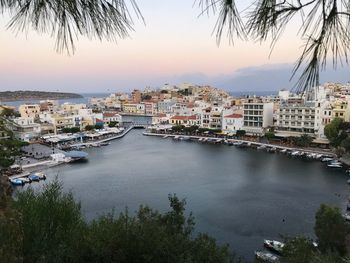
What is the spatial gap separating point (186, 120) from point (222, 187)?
12.1m

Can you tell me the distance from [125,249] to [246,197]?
6.47 m

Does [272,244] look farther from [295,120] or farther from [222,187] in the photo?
[295,120]

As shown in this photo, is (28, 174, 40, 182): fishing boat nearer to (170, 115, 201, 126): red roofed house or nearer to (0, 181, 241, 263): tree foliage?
(0, 181, 241, 263): tree foliage

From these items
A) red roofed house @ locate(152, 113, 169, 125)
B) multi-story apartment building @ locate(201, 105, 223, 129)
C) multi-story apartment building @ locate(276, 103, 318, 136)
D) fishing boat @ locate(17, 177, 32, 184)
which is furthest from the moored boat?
red roofed house @ locate(152, 113, 169, 125)

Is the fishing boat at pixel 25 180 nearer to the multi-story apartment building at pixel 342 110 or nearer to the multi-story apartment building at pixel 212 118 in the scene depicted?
the multi-story apartment building at pixel 212 118

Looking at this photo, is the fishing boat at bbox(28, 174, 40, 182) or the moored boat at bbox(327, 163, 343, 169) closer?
the fishing boat at bbox(28, 174, 40, 182)

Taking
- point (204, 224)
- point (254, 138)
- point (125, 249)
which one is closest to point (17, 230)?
point (125, 249)

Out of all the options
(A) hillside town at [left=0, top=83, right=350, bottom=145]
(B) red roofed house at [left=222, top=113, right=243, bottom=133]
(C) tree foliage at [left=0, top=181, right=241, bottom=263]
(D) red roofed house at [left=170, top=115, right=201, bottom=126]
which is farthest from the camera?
(D) red roofed house at [left=170, top=115, right=201, bottom=126]

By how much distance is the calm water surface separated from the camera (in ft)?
22.5

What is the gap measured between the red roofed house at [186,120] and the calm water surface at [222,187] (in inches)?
223

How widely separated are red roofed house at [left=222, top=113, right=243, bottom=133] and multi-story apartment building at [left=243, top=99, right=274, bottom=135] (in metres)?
0.40

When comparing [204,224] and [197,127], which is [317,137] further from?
[204,224]

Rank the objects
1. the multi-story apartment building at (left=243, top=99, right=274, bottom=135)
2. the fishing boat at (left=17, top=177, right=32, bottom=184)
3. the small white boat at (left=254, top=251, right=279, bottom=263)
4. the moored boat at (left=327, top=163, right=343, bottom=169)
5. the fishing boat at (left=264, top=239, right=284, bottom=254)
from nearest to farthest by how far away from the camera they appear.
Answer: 1. the small white boat at (left=254, top=251, right=279, bottom=263)
2. the fishing boat at (left=264, top=239, right=284, bottom=254)
3. the fishing boat at (left=17, top=177, right=32, bottom=184)
4. the moored boat at (left=327, top=163, right=343, bottom=169)
5. the multi-story apartment building at (left=243, top=99, right=274, bottom=135)

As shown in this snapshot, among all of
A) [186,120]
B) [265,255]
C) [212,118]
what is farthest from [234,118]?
[265,255]
